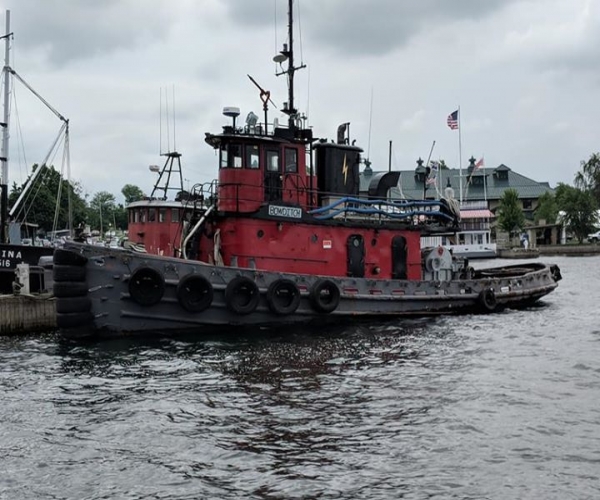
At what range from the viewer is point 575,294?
27.4 meters

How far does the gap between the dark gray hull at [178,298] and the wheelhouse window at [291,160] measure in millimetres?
3144

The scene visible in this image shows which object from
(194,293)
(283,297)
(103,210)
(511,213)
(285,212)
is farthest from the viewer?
(103,210)

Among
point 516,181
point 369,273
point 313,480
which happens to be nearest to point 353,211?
point 369,273

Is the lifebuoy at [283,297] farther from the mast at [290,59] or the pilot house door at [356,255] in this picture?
the mast at [290,59]

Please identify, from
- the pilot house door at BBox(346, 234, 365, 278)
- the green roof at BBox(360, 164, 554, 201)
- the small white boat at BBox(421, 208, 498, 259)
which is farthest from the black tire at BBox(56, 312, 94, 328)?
the green roof at BBox(360, 164, 554, 201)

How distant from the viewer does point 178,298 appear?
15586mm

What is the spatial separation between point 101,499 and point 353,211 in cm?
1264

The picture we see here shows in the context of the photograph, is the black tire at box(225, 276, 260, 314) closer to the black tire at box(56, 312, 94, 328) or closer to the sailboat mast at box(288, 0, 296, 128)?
the black tire at box(56, 312, 94, 328)

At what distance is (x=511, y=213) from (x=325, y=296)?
2534 inches

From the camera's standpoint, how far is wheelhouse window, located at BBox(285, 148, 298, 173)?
60.0ft

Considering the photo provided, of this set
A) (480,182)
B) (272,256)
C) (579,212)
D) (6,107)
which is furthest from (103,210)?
(272,256)

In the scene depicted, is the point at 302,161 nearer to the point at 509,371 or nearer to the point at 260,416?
the point at 509,371

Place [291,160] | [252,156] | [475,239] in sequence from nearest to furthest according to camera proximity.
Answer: [252,156]
[291,160]
[475,239]

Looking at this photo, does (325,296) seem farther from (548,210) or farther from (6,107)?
(548,210)
